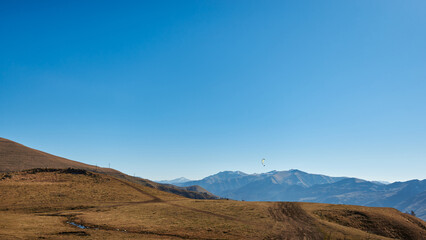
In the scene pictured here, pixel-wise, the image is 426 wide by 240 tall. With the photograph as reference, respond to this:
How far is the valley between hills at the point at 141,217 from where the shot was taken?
41.7 meters

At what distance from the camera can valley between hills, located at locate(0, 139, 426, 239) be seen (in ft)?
137

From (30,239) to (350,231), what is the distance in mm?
61112

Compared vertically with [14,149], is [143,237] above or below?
below

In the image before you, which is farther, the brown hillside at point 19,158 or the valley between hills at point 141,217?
the brown hillside at point 19,158

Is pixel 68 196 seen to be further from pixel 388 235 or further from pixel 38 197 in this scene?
pixel 388 235

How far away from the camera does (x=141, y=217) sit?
52.3 meters

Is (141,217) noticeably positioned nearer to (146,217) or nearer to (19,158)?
(146,217)

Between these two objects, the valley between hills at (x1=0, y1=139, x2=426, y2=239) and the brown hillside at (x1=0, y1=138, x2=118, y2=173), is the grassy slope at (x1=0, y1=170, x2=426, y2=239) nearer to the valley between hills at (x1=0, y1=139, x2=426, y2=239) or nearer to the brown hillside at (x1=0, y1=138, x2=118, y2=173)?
the valley between hills at (x1=0, y1=139, x2=426, y2=239)

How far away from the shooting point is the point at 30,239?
32625 millimetres

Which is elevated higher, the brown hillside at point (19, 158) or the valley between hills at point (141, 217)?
the brown hillside at point (19, 158)

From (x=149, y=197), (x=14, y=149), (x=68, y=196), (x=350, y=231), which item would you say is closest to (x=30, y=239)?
(x=68, y=196)

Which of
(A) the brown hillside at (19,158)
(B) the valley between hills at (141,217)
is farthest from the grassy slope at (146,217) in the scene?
(A) the brown hillside at (19,158)

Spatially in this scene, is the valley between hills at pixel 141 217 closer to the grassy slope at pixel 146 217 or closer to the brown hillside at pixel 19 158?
the grassy slope at pixel 146 217

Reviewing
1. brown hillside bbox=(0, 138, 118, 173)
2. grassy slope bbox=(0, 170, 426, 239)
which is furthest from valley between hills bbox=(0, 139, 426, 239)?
brown hillside bbox=(0, 138, 118, 173)
